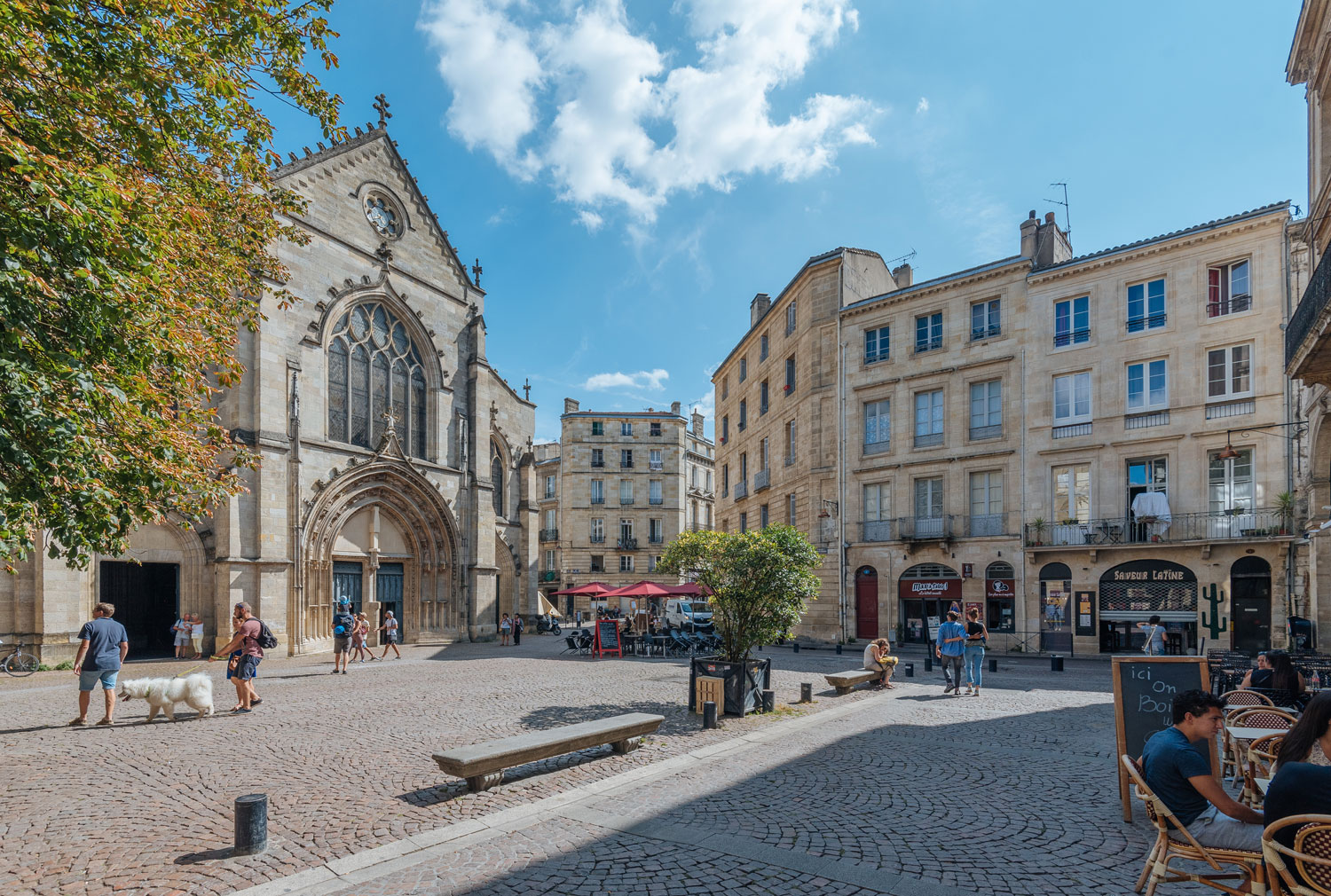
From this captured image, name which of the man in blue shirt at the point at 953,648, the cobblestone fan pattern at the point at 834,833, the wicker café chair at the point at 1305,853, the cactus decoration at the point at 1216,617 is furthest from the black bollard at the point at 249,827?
the cactus decoration at the point at 1216,617

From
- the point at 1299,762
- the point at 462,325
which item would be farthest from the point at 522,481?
the point at 1299,762

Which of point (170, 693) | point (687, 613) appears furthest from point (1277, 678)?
point (687, 613)

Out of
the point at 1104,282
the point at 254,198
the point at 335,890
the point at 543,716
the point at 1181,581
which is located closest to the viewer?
the point at 335,890

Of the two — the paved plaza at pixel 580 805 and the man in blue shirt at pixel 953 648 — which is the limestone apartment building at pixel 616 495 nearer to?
the man in blue shirt at pixel 953 648

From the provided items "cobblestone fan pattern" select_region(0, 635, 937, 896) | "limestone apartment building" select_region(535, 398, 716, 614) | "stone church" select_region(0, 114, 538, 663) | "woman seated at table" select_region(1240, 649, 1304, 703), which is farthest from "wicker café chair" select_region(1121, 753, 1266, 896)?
"limestone apartment building" select_region(535, 398, 716, 614)

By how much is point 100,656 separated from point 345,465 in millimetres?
14162

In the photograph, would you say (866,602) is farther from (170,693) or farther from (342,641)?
(170,693)

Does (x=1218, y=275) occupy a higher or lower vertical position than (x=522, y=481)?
higher

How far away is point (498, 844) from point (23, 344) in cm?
515

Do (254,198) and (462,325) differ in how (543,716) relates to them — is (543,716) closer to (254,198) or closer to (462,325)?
(254,198)

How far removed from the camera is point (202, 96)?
7.97 metres

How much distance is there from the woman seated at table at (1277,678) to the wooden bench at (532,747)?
7134 mm

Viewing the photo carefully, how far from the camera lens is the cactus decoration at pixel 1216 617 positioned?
71.7 ft

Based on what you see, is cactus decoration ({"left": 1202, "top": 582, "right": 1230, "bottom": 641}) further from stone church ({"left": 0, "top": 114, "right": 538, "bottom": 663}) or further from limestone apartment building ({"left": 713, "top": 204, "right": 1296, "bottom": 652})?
stone church ({"left": 0, "top": 114, "right": 538, "bottom": 663})
